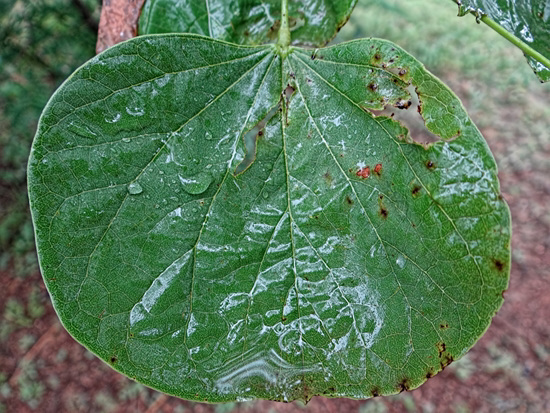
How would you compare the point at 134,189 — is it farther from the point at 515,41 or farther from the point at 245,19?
the point at 515,41

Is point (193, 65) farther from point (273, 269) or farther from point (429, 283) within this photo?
point (429, 283)

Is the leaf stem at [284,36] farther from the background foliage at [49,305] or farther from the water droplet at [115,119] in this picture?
the background foliage at [49,305]

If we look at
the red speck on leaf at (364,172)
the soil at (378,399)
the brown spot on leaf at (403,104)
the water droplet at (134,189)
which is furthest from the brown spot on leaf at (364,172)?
the soil at (378,399)

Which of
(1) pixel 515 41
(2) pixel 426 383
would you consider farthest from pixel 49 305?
(1) pixel 515 41

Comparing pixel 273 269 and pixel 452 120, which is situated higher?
pixel 452 120

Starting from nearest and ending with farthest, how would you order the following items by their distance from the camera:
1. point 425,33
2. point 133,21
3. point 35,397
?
point 133,21, point 35,397, point 425,33

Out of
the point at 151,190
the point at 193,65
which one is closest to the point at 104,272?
the point at 151,190
